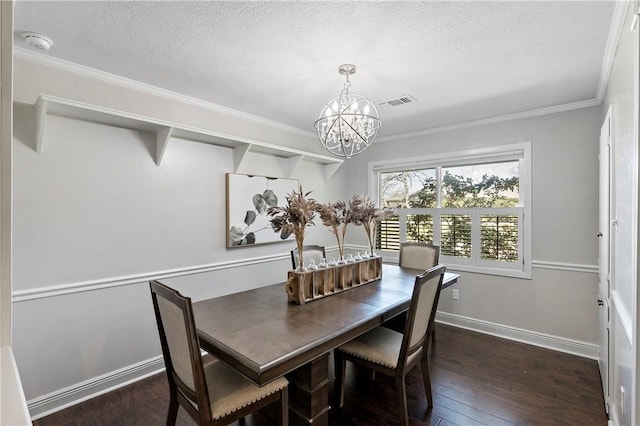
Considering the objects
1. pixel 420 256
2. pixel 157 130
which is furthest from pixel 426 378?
pixel 157 130

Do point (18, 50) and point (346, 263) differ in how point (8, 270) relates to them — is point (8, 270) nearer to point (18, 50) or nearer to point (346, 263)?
point (346, 263)

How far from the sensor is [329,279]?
2.30 meters

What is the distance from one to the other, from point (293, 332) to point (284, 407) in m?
0.40

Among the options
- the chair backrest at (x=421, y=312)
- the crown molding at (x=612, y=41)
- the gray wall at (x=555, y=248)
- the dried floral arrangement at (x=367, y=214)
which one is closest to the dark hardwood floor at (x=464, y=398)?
the gray wall at (x=555, y=248)

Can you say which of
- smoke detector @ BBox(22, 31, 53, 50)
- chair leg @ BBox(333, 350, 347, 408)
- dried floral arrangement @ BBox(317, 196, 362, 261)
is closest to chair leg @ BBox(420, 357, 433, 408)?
chair leg @ BBox(333, 350, 347, 408)

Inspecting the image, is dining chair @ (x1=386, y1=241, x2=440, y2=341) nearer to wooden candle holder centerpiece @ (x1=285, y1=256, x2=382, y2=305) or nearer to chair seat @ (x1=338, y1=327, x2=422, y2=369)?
wooden candle holder centerpiece @ (x1=285, y1=256, x2=382, y2=305)

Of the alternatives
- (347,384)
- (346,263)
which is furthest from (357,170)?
(347,384)

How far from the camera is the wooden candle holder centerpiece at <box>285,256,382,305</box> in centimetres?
210

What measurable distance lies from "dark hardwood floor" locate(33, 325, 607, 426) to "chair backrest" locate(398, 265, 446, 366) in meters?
0.55

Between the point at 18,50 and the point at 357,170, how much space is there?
3799 millimetres

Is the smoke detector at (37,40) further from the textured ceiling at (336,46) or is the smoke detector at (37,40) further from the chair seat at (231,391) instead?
the chair seat at (231,391)

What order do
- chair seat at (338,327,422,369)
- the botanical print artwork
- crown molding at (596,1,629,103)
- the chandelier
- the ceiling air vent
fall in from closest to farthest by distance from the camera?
crown molding at (596,1,629,103), chair seat at (338,327,422,369), the chandelier, the ceiling air vent, the botanical print artwork

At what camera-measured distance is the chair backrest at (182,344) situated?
1383mm

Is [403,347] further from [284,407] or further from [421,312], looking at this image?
[284,407]
